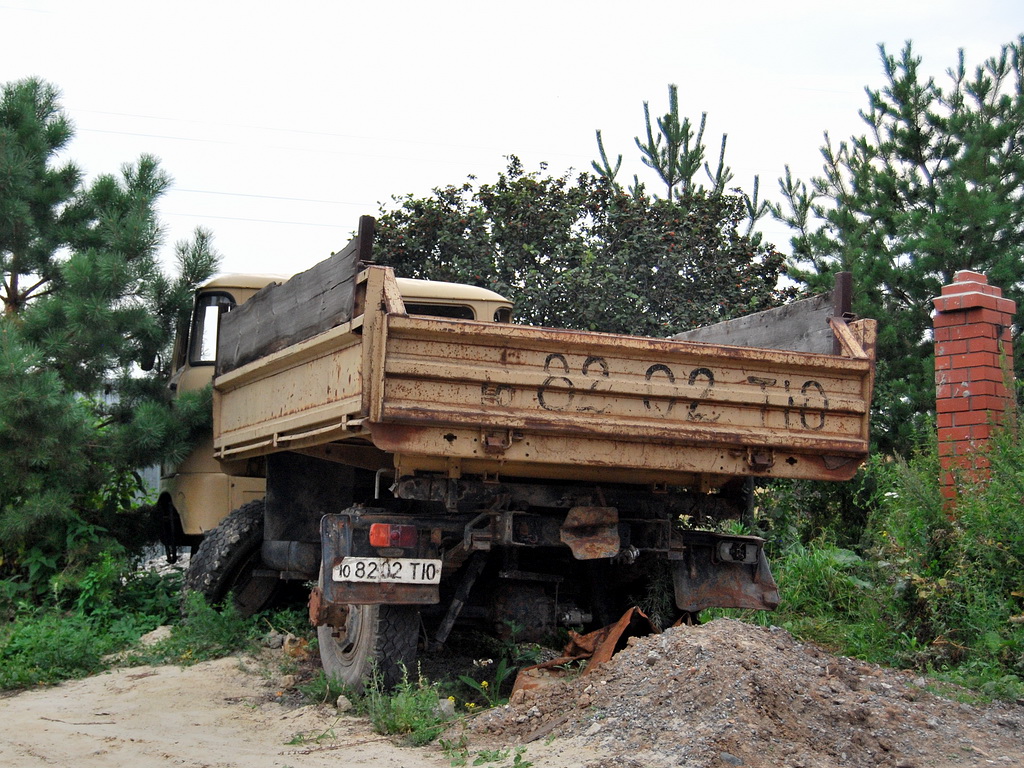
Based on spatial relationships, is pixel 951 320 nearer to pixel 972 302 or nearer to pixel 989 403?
pixel 972 302

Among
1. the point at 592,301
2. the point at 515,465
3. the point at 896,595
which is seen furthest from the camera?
the point at 592,301

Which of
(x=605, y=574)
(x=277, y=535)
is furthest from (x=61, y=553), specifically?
(x=605, y=574)

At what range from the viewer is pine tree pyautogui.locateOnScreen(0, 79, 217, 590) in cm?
743

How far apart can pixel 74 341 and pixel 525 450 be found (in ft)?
14.4

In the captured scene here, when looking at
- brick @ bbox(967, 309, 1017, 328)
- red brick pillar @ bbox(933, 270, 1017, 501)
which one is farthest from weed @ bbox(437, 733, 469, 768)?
brick @ bbox(967, 309, 1017, 328)

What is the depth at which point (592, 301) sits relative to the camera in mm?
12531

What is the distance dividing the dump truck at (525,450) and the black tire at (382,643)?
10 mm

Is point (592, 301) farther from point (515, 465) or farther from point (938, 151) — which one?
point (515, 465)

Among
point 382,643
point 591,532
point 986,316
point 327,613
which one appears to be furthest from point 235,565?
point 986,316

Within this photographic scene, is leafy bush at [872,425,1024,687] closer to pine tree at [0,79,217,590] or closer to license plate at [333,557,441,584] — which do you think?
license plate at [333,557,441,584]

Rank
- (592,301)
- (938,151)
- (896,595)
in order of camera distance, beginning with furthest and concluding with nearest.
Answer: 1. (592,301)
2. (938,151)
3. (896,595)

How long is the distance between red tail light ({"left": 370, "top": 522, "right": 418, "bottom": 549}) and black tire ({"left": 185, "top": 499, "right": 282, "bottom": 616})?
225 cm

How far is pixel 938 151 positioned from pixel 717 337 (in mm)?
5414

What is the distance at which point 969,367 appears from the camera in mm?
7098
